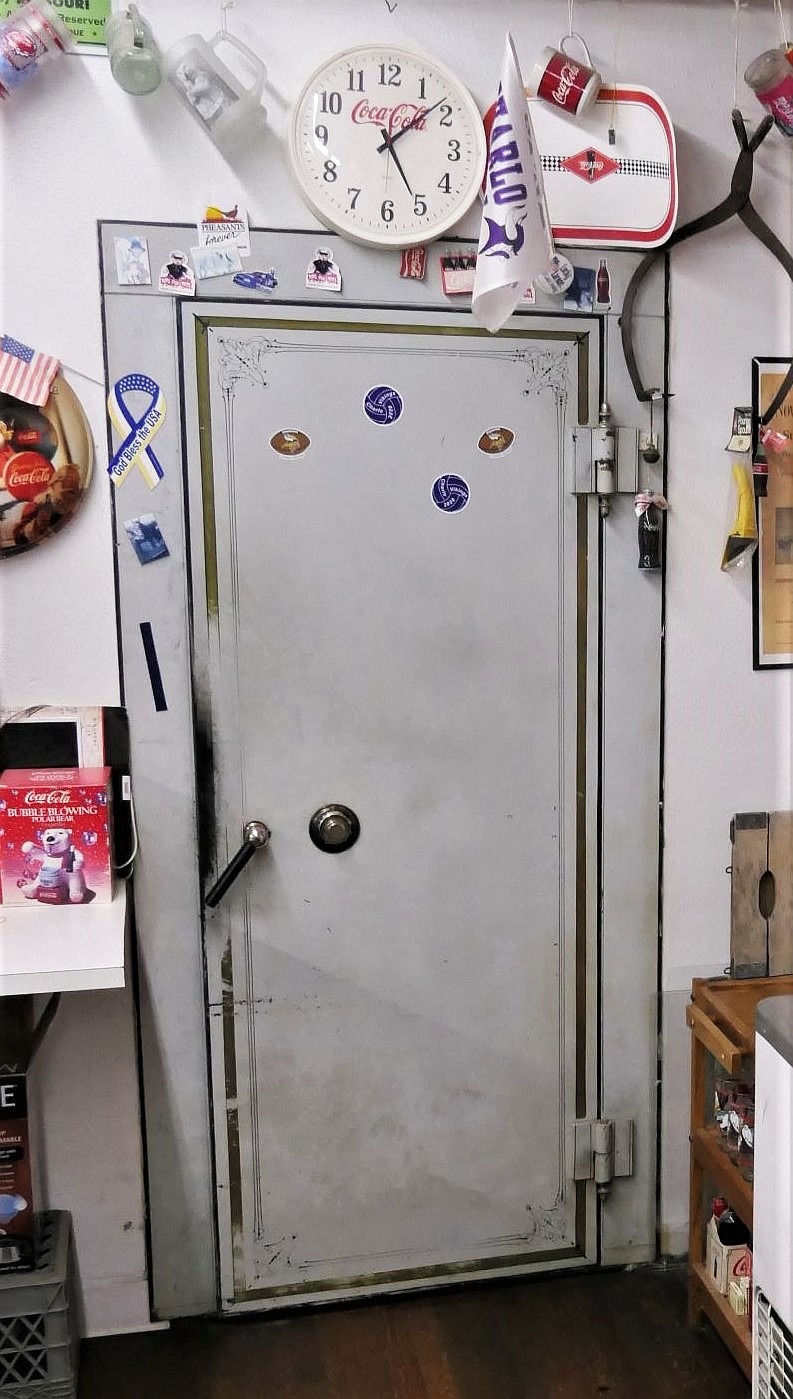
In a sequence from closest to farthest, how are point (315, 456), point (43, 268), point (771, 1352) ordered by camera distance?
point (771, 1352) < point (43, 268) < point (315, 456)

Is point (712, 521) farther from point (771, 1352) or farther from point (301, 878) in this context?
point (771, 1352)

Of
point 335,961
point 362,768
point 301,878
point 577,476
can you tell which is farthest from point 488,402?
point 335,961

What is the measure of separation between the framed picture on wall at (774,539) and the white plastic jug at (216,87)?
109 centimetres

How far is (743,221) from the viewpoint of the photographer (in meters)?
2.13

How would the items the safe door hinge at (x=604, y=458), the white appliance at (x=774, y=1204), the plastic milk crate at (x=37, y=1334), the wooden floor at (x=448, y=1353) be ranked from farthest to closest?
the safe door hinge at (x=604, y=458) < the wooden floor at (x=448, y=1353) < the plastic milk crate at (x=37, y=1334) < the white appliance at (x=774, y=1204)

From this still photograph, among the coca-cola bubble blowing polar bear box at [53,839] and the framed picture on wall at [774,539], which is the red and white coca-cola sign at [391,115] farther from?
the coca-cola bubble blowing polar bear box at [53,839]

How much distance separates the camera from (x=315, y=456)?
2.02 meters

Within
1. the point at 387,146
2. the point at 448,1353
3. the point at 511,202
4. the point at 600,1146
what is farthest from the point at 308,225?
the point at 448,1353

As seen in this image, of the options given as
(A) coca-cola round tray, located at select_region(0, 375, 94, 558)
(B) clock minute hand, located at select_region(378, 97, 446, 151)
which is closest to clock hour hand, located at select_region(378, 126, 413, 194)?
(B) clock minute hand, located at select_region(378, 97, 446, 151)

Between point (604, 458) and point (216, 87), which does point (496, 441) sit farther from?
point (216, 87)

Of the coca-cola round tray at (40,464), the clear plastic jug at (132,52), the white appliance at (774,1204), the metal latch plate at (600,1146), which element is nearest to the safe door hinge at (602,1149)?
the metal latch plate at (600,1146)

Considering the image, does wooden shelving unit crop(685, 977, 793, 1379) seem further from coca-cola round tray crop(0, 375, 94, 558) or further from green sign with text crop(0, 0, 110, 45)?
green sign with text crop(0, 0, 110, 45)

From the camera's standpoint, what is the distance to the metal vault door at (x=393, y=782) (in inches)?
79.7

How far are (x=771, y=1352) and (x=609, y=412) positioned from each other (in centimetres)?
164
